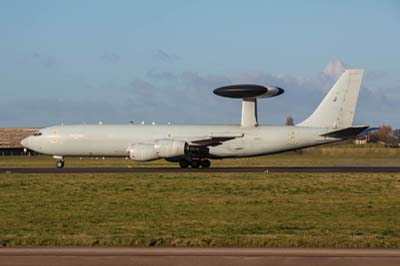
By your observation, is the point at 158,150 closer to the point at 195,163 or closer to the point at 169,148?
the point at 169,148

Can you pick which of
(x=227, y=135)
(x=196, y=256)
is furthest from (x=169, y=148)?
(x=196, y=256)

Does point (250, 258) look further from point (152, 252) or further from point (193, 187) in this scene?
point (193, 187)

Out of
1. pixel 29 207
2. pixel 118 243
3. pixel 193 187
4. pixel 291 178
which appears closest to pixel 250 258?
pixel 118 243

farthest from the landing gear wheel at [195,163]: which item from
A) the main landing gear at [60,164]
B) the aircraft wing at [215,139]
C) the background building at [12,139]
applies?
the background building at [12,139]

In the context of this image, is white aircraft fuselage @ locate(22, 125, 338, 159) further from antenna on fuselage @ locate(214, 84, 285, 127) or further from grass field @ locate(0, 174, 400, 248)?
grass field @ locate(0, 174, 400, 248)

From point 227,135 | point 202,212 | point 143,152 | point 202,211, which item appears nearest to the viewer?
point 202,212

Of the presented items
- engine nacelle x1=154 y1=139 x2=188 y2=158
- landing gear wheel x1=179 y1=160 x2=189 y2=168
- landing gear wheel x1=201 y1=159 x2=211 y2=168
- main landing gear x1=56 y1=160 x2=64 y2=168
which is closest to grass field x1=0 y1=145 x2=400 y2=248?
engine nacelle x1=154 y1=139 x2=188 y2=158

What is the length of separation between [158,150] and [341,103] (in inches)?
495

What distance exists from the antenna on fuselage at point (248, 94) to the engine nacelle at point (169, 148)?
17.7 ft

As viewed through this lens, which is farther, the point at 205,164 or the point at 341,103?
the point at 205,164

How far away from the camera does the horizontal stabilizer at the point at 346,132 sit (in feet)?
150

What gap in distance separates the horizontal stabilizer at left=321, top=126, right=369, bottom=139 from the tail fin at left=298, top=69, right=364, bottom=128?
1.39m

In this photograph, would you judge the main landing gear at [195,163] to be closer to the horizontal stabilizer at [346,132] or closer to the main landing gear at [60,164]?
the horizontal stabilizer at [346,132]

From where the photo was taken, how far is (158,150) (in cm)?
4703
